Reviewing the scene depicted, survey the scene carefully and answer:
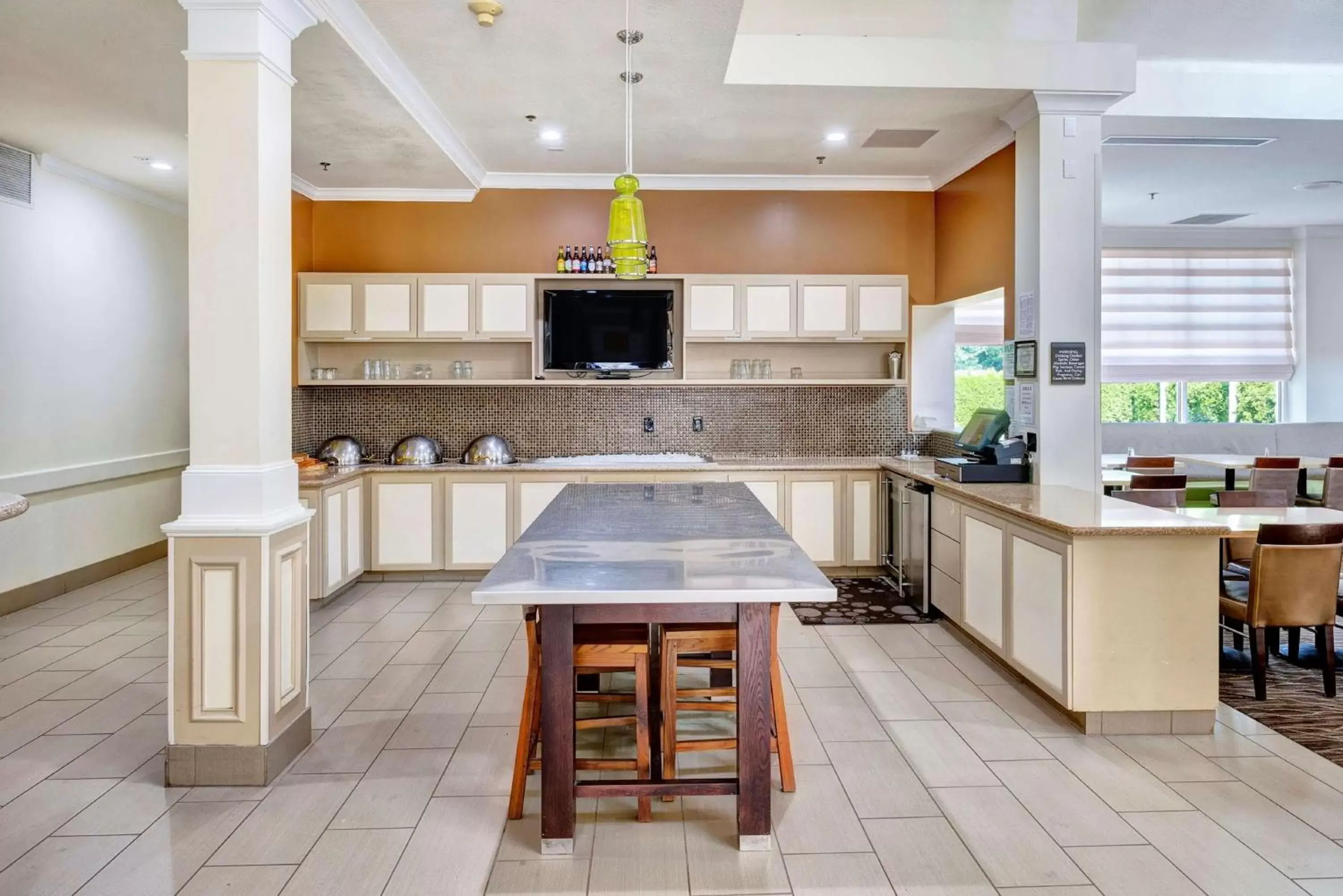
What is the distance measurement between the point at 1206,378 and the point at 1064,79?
202 inches

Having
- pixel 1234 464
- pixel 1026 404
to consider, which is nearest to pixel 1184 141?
pixel 1026 404

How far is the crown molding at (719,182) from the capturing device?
19.1ft

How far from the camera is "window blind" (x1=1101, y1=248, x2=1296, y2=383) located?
25.7ft

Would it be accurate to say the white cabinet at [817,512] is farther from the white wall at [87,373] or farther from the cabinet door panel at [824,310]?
the white wall at [87,373]

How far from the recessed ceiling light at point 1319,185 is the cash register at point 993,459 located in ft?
13.2

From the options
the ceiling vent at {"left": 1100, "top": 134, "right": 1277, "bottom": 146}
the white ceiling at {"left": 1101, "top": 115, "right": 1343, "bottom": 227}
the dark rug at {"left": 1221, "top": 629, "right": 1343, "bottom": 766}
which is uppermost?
the white ceiling at {"left": 1101, "top": 115, "right": 1343, "bottom": 227}

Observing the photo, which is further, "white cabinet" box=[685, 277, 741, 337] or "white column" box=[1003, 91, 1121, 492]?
"white cabinet" box=[685, 277, 741, 337]

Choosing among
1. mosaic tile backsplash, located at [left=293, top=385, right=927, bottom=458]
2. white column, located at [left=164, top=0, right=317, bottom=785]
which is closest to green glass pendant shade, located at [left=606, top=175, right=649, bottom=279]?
white column, located at [left=164, top=0, right=317, bottom=785]

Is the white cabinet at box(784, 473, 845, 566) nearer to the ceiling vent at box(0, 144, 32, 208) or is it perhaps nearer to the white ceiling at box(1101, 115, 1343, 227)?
the white ceiling at box(1101, 115, 1343, 227)

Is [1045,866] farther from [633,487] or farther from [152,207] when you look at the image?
[152,207]

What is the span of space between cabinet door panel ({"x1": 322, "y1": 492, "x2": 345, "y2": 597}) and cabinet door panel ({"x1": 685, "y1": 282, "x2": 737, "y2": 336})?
261 centimetres

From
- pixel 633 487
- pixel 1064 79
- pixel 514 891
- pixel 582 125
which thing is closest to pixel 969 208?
pixel 1064 79

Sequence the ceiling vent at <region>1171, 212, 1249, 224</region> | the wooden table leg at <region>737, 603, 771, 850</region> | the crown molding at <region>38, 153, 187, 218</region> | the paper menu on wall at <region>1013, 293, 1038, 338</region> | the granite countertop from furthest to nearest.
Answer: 1. the ceiling vent at <region>1171, 212, 1249, 224</region>
2. the crown molding at <region>38, 153, 187, 218</region>
3. the paper menu on wall at <region>1013, 293, 1038, 338</region>
4. the wooden table leg at <region>737, 603, 771, 850</region>
5. the granite countertop

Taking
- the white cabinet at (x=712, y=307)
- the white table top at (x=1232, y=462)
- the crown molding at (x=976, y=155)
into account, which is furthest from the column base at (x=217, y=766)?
the white table top at (x=1232, y=462)
